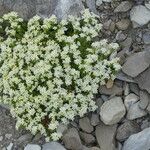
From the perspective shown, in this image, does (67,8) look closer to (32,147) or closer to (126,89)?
(126,89)

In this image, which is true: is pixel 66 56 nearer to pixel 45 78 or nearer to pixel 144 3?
pixel 45 78

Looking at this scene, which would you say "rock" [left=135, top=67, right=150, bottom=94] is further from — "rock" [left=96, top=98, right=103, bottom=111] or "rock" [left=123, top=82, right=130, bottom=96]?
"rock" [left=96, top=98, right=103, bottom=111]

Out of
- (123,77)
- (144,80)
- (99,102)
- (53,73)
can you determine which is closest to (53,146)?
(99,102)

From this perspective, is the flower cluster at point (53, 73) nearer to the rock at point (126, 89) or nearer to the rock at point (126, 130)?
the rock at point (126, 89)

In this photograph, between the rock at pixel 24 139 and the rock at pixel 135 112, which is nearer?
the rock at pixel 135 112

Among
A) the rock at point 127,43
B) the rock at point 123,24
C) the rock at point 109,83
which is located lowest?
the rock at point 109,83

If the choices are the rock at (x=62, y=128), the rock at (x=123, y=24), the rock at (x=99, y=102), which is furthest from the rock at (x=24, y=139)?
the rock at (x=123, y=24)

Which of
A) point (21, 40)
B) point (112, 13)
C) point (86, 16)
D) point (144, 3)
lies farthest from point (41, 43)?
point (144, 3)
